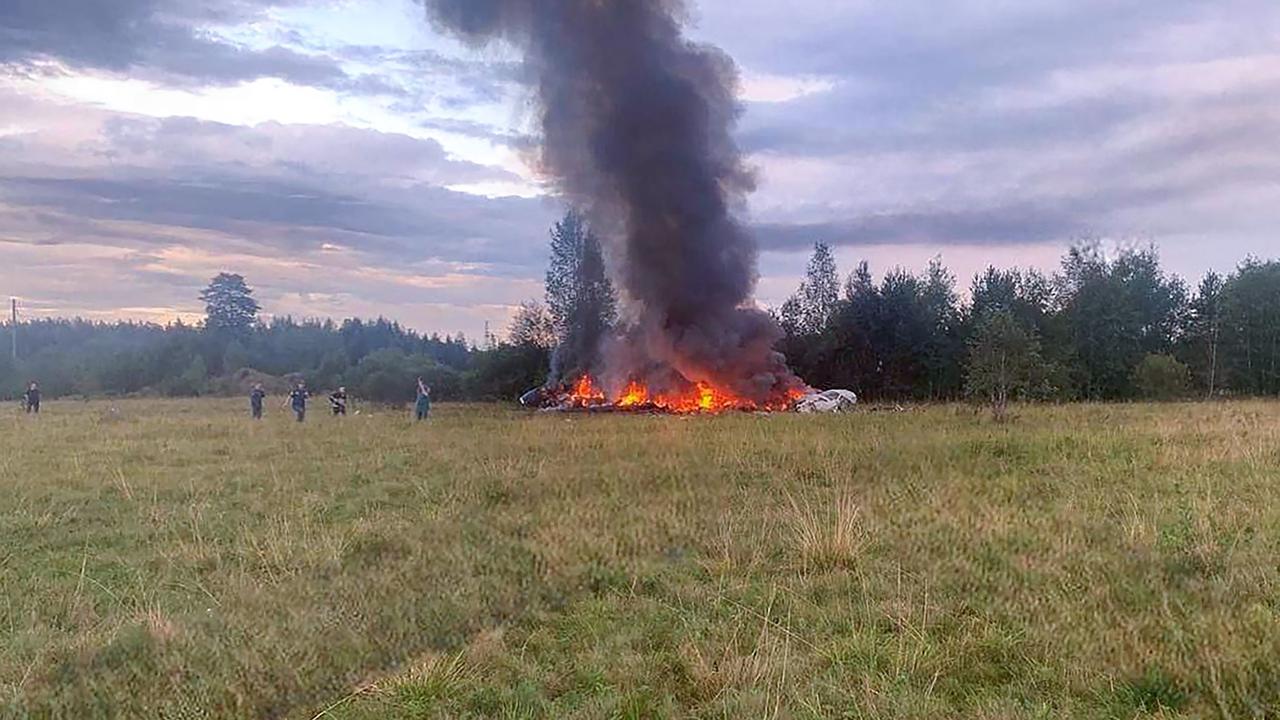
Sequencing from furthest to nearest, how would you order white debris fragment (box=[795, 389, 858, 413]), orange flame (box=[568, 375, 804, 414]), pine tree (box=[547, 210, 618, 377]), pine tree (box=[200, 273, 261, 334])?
pine tree (box=[200, 273, 261, 334])
pine tree (box=[547, 210, 618, 377])
orange flame (box=[568, 375, 804, 414])
white debris fragment (box=[795, 389, 858, 413])

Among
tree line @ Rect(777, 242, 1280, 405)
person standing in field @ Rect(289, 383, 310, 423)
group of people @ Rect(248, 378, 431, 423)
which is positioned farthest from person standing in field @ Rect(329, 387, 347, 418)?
tree line @ Rect(777, 242, 1280, 405)

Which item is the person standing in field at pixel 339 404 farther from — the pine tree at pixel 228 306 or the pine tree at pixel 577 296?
the pine tree at pixel 228 306

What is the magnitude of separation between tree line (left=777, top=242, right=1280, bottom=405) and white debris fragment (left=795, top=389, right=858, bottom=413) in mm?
10057

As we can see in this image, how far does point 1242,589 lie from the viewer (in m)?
6.58

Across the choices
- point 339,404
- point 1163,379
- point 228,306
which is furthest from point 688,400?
point 228,306

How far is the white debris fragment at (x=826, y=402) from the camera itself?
35.1m

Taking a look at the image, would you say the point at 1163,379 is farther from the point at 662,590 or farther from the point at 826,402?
the point at 662,590

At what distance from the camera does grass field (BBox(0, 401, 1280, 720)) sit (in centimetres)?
516

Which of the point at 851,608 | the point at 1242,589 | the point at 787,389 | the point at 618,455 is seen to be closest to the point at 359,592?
the point at 851,608

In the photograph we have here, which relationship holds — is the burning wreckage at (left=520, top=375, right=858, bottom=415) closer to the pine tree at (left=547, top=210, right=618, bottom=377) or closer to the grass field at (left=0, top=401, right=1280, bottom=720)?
A: the pine tree at (left=547, top=210, right=618, bottom=377)

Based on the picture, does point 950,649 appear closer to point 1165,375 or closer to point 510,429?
point 510,429

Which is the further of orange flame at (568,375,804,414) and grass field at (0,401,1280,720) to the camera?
orange flame at (568,375,804,414)

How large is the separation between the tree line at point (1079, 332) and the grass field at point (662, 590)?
117 ft

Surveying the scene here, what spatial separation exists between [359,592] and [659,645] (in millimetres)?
2876
